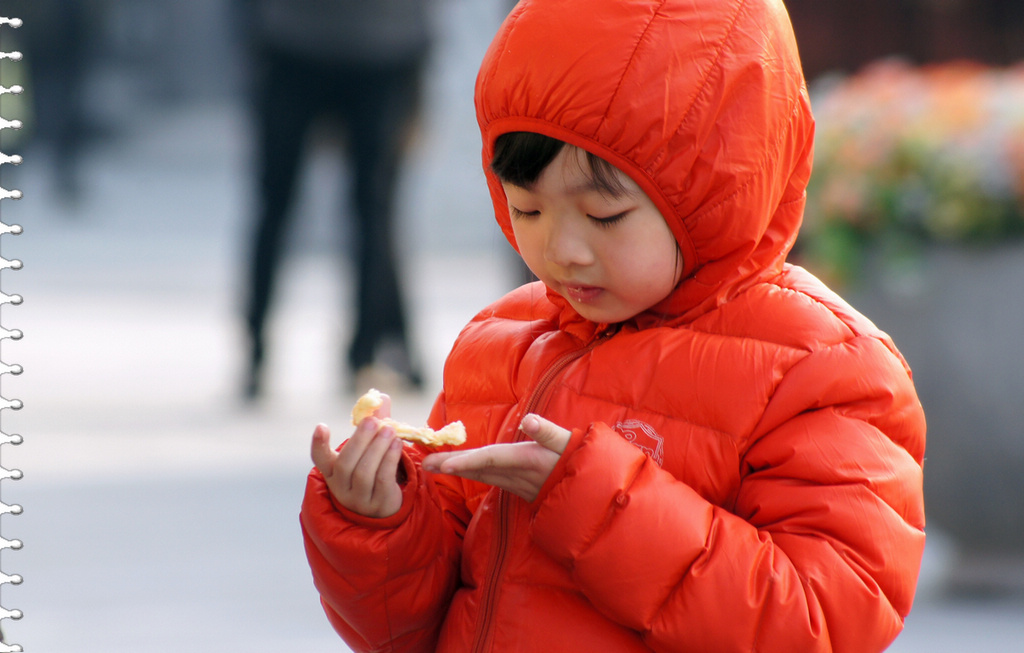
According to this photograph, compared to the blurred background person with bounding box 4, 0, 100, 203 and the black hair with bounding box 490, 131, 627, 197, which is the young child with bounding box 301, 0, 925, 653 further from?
the blurred background person with bounding box 4, 0, 100, 203

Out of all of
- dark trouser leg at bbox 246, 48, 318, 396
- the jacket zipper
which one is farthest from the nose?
dark trouser leg at bbox 246, 48, 318, 396

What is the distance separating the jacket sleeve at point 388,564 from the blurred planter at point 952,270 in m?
1.71

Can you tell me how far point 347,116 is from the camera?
4664 millimetres

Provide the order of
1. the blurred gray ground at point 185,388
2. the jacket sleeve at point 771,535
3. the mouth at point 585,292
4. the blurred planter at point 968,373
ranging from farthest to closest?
the blurred gray ground at point 185,388 < the blurred planter at point 968,373 < the mouth at point 585,292 < the jacket sleeve at point 771,535

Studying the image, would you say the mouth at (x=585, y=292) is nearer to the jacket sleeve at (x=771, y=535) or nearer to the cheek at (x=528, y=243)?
the cheek at (x=528, y=243)

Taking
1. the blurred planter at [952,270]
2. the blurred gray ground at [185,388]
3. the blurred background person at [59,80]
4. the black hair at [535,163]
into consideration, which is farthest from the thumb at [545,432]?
the blurred background person at [59,80]

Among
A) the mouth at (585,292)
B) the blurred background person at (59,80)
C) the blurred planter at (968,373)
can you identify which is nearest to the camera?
the mouth at (585,292)

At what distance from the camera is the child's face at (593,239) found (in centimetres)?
130

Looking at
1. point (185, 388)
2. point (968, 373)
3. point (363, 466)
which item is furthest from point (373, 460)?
point (185, 388)

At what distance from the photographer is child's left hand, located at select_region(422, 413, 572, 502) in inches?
49.2

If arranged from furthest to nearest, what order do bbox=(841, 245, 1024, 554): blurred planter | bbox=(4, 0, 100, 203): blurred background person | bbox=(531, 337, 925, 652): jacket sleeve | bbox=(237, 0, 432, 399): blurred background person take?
1. bbox=(4, 0, 100, 203): blurred background person
2. bbox=(237, 0, 432, 399): blurred background person
3. bbox=(841, 245, 1024, 554): blurred planter
4. bbox=(531, 337, 925, 652): jacket sleeve

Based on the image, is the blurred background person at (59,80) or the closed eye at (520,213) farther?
the blurred background person at (59,80)

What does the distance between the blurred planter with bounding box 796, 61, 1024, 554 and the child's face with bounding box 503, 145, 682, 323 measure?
170cm

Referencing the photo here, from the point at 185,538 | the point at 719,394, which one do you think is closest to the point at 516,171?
the point at 719,394
